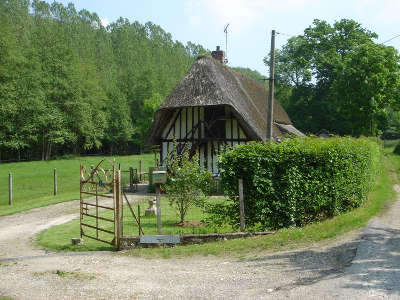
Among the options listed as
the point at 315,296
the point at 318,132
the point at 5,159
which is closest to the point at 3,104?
the point at 5,159

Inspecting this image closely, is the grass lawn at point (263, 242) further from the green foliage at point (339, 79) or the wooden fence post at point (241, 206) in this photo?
the green foliage at point (339, 79)

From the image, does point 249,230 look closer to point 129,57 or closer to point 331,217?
point 331,217

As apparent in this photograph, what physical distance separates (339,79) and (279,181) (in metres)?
32.4

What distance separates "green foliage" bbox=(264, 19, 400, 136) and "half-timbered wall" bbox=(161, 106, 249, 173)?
2060 cm

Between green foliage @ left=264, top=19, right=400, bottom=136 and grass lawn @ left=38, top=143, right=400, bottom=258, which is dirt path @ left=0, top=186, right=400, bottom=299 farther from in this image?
green foliage @ left=264, top=19, right=400, bottom=136

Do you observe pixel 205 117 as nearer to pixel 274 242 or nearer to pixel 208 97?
pixel 208 97

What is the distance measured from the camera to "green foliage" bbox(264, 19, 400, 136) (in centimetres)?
3647

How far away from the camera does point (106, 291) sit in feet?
20.8

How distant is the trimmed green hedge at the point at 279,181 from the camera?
9.63 m

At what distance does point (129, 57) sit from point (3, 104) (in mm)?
39965

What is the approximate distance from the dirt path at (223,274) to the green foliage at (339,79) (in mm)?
30342

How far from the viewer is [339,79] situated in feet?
128

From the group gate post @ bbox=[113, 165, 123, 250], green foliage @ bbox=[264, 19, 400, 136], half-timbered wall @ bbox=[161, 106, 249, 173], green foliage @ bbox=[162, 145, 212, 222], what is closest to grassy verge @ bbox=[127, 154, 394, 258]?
gate post @ bbox=[113, 165, 123, 250]

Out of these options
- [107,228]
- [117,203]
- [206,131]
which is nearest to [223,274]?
[117,203]
